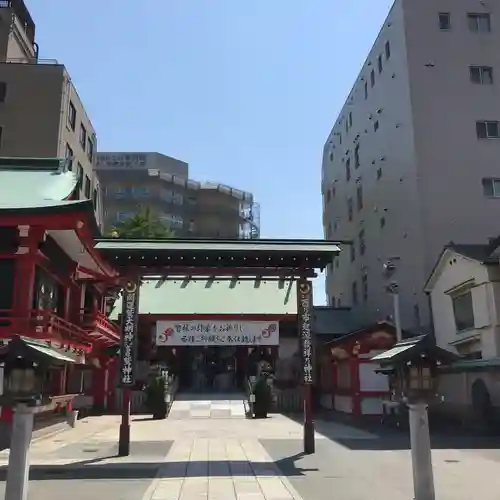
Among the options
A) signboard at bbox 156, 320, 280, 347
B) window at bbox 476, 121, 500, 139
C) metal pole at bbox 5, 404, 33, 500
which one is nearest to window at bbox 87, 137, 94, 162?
window at bbox 476, 121, 500, 139

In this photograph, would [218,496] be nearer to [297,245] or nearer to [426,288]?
[297,245]

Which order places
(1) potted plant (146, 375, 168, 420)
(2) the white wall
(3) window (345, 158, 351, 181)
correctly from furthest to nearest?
(3) window (345, 158, 351, 181) → (1) potted plant (146, 375, 168, 420) → (2) the white wall

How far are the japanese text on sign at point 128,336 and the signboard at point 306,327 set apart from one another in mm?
4790

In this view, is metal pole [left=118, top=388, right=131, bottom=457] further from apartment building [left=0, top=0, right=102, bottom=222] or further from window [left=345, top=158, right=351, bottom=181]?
window [left=345, top=158, right=351, bottom=181]

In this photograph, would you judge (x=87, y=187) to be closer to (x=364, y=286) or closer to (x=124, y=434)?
(x=364, y=286)

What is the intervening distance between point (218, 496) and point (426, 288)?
2173 cm

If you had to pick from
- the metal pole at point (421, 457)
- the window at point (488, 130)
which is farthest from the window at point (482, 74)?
the metal pole at point (421, 457)

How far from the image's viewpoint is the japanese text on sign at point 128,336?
15.1 meters

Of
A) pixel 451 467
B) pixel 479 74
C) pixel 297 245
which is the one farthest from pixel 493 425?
pixel 479 74

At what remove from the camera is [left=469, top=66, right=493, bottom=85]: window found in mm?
34562

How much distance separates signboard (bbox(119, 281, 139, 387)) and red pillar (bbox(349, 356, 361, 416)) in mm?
14421

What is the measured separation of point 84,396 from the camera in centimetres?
2927

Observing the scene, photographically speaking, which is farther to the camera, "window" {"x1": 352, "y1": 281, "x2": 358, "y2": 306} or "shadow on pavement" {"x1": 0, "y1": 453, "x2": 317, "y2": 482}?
"window" {"x1": 352, "y1": 281, "x2": 358, "y2": 306}

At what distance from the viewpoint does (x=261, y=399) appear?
26.5 meters
